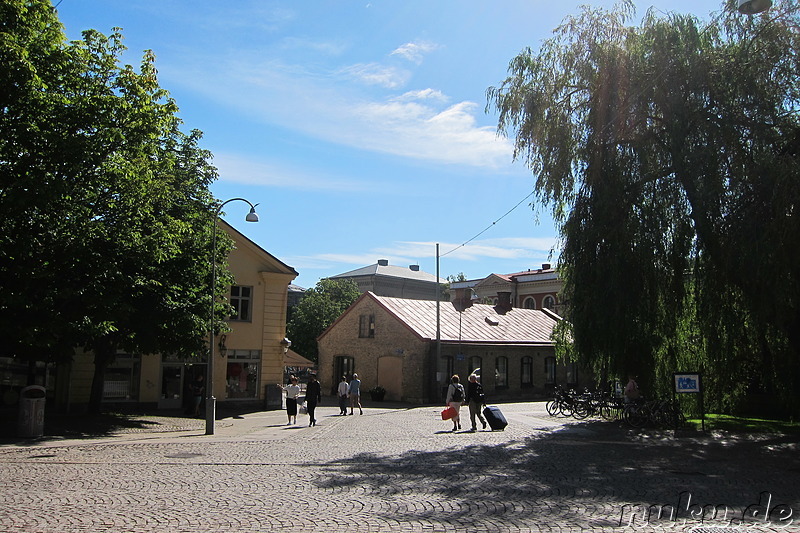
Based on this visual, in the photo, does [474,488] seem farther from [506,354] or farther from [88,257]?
[506,354]

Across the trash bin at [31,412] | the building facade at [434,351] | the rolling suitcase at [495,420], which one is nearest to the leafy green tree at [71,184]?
the trash bin at [31,412]

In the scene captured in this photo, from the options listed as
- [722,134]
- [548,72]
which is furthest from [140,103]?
[722,134]

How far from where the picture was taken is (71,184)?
1611cm

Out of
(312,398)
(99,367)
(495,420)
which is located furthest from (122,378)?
(495,420)

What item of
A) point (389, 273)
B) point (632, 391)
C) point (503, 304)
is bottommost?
point (632, 391)

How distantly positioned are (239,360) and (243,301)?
263 cm

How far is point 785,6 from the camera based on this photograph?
53.6 ft

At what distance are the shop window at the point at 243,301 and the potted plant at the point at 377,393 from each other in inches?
402

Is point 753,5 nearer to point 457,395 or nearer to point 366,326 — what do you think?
point 457,395

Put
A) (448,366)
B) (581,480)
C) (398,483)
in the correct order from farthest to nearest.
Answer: (448,366) < (581,480) < (398,483)

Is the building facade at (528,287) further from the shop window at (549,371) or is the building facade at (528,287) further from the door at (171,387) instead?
the door at (171,387)

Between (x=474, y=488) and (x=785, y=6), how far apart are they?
13890mm

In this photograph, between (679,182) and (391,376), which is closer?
(679,182)

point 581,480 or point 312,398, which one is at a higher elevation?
point 312,398
